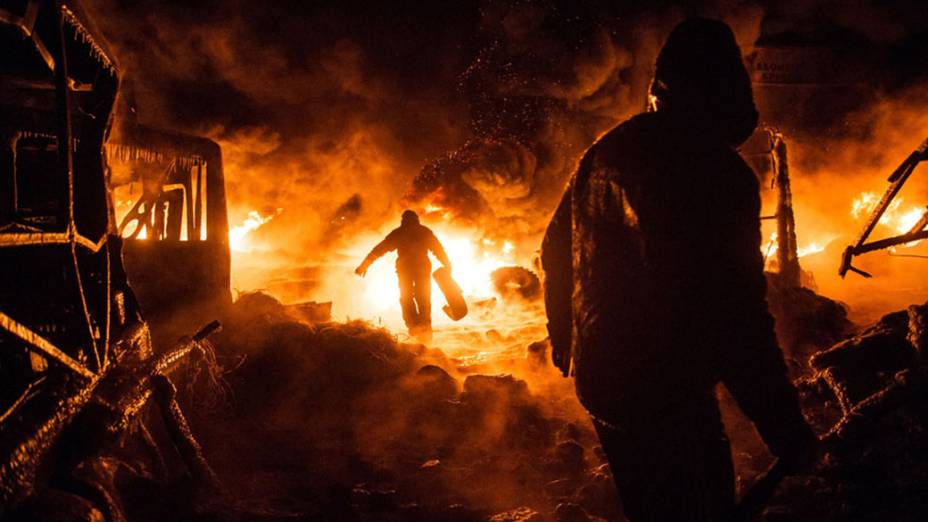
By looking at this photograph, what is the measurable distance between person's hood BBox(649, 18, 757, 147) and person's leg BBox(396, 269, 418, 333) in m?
8.42

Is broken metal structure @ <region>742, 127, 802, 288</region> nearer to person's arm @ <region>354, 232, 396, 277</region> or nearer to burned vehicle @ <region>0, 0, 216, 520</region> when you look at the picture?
person's arm @ <region>354, 232, 396, 277</region>

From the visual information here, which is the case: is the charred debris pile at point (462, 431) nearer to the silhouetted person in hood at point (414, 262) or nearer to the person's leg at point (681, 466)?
the silhouetted person in hood at point (414, 262)

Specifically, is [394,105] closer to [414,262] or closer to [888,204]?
[414,262]

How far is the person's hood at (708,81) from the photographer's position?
216cm

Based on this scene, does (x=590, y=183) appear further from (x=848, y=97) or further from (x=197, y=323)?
(x=848, y=97)

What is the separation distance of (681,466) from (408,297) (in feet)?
28.1

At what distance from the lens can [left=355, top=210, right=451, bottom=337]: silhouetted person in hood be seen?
10.2 m

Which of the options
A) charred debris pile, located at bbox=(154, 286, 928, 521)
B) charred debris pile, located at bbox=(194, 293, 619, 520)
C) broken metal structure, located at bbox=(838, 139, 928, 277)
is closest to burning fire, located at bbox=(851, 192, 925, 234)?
charred debris pile, located at bbox=(154, 286, 928, 521)

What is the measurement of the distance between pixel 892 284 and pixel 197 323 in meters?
15.6

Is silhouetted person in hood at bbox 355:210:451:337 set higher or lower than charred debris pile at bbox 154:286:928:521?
higher

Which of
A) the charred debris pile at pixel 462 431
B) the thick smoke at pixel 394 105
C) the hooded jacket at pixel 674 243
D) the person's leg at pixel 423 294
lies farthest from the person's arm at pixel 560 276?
the thick smoke at pixel 394 105

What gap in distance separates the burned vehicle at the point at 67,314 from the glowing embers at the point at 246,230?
38.4ft

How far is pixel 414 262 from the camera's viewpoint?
33.9ft

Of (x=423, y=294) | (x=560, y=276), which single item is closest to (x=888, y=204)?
(x=560, y=276)
